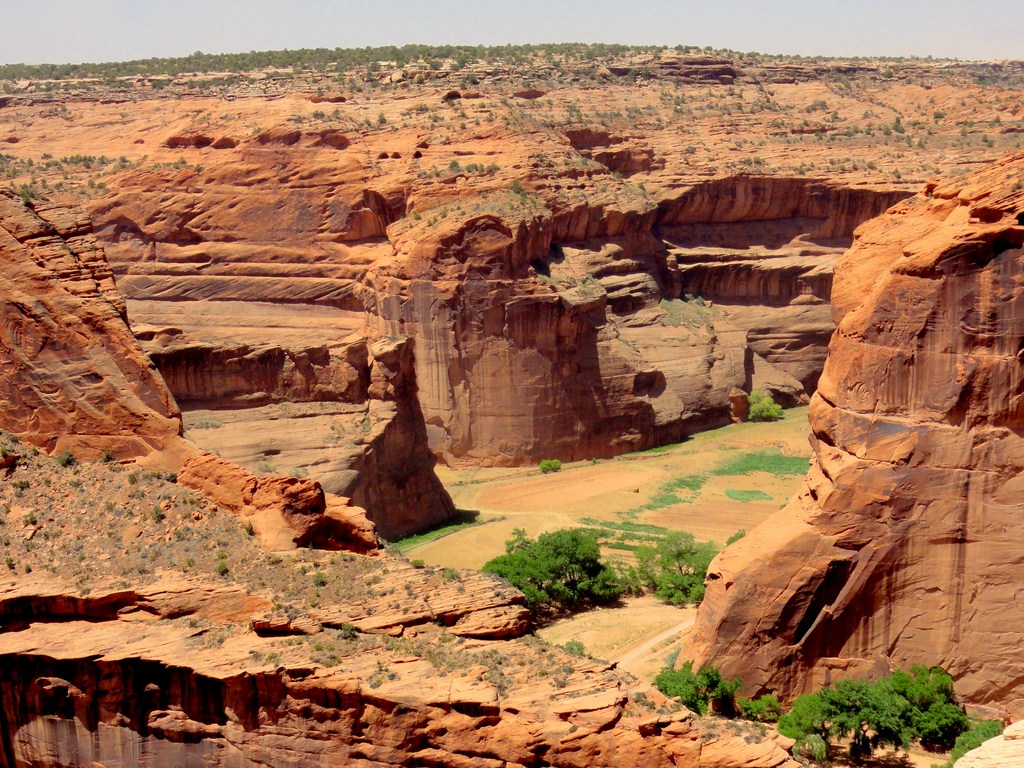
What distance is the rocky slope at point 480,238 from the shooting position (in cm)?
5331

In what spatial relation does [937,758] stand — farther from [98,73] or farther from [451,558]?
[98,73]

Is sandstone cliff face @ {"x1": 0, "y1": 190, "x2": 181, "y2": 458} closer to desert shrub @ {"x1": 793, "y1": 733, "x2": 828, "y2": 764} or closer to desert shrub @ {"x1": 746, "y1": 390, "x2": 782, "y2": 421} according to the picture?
desert shrub @ {"x1": 793, "y1": 733, "x2": 828, "y2": 764}

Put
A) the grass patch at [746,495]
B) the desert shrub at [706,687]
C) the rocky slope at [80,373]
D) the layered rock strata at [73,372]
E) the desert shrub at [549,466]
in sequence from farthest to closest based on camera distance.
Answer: the desert shrub at [549,466] → the grass patch at [746,495] → the layered rock strata at [73,372] → the desert shrub at [706,687] → the rocky slope at [80,373]

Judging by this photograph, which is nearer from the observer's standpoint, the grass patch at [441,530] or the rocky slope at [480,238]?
the grass patch at [441,530]

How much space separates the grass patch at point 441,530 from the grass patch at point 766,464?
36.9ft

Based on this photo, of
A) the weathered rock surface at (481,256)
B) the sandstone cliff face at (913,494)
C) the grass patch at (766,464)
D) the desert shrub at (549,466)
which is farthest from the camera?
the weathered rock surface at (481,256)

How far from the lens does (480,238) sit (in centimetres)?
5344

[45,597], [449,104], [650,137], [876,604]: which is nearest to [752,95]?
[650,137]

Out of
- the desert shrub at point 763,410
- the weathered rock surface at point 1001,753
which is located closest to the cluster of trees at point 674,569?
the desert shrub at point 763,410

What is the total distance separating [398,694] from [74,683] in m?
5.67

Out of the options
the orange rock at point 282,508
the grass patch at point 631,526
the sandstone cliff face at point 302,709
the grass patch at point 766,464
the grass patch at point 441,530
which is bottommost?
the grass patch at point 766,464

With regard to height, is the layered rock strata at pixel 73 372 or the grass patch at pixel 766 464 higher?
the layered rock strata at pixel 73 372

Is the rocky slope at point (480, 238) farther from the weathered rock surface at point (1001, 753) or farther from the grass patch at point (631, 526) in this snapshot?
the weathered rock surface at point (1001, 753)

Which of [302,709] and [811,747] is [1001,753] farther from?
[811,747]
